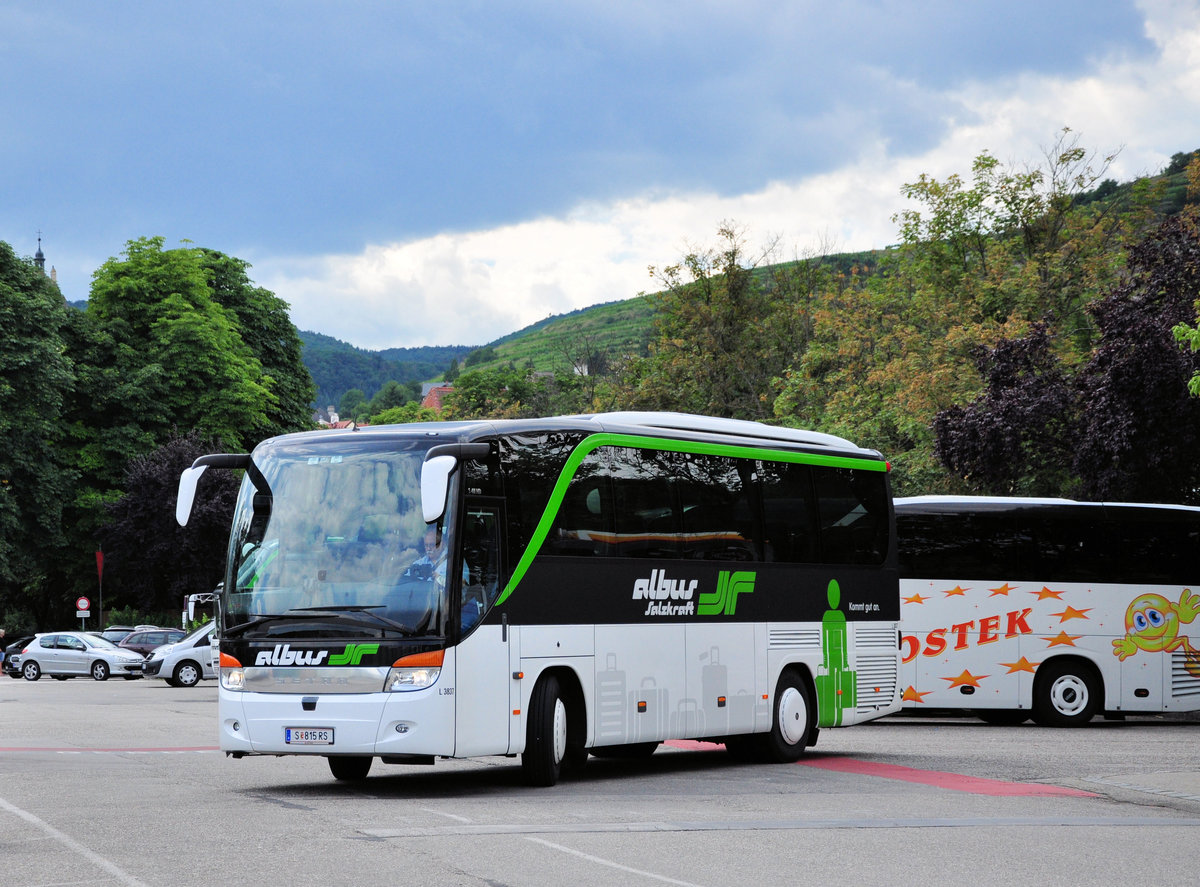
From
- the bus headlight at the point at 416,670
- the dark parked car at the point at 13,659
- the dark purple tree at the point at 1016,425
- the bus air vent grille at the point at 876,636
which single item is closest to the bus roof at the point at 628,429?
the bus headlight at the point at 416,670

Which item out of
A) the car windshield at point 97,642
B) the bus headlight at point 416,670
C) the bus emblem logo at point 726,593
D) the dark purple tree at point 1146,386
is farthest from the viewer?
the car windshield at point 97,642

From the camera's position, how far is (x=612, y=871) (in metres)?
8.98

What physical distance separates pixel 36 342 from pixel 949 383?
30.5m

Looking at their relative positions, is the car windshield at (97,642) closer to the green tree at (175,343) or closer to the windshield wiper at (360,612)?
the green tree at (175,343)

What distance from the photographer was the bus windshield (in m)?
13.0

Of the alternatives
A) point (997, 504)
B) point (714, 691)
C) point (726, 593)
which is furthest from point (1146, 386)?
point (714, 691)

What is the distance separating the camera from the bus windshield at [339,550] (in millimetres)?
13016

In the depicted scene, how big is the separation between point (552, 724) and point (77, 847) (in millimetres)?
5001

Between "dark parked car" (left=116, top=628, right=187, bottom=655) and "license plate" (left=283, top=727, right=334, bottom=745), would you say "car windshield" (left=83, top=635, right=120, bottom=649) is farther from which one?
"license plate" (left=283, top=727, right=334, bottom=745)

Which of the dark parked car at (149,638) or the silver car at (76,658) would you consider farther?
the dark parked car at (149,638)

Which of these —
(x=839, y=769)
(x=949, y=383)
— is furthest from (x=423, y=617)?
(x=949, y=383)

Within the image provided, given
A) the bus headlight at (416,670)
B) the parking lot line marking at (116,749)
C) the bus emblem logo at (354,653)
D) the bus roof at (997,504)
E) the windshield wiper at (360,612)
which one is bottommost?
the parking lot line marking at (116,749)

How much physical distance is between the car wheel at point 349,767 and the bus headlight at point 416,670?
2.41 m

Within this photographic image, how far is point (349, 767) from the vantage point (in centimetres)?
1497
